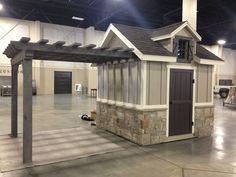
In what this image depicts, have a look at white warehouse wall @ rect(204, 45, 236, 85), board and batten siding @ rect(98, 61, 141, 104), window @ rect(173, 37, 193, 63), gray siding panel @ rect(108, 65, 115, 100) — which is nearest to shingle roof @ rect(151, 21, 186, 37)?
window @ rect(173, 37, 193, 63)

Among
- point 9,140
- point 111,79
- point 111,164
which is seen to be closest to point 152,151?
point 111,164

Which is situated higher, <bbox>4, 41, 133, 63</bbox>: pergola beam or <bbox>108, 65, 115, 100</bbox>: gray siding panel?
<bbox>4, 41, 133, 63</bbox>: pergola beam

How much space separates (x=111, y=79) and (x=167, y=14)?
1064 cm

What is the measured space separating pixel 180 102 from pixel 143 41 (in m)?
1.99

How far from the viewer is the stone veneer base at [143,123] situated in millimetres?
5828

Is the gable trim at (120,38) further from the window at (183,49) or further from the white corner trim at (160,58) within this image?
the window at (183,49)

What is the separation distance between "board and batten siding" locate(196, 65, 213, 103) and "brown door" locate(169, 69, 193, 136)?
0.30 metres

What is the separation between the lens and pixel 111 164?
4559 mm

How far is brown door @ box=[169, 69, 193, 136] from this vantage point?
6250mm

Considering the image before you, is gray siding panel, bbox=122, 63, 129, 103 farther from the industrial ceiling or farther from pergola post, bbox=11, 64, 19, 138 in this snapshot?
the industrial ceiling

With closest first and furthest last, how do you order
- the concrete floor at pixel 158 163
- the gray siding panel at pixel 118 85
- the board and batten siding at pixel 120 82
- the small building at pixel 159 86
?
the concrete floor at pixel 158 163, the small building at pixel 159 86, the board and batten siding at pixel 120 82, the gray siding panel at pixel 118 85

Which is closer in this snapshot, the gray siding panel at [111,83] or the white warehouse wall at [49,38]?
the gray siding panel at [111,83]

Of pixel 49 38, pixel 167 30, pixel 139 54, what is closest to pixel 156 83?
pixel 139 54

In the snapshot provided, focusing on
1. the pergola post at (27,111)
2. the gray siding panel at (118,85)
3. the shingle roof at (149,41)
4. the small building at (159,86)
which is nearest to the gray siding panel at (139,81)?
the small building at (159,86)
